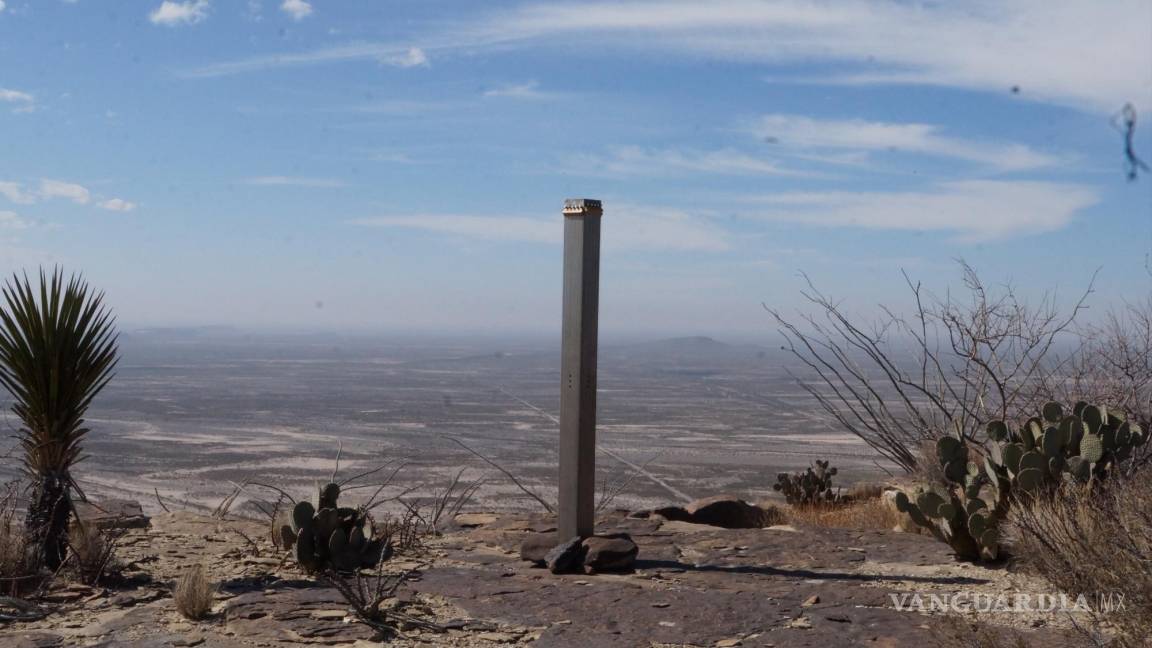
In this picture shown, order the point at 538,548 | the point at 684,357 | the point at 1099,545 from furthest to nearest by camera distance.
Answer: the point at 684,357 < the point at 538,548 < the point at 1099,545

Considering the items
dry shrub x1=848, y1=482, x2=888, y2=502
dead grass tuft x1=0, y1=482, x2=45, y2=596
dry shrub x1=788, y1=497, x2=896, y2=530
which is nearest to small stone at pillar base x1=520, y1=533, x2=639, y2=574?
dry shrub x1=788, y1=497, x2=896, y2=530

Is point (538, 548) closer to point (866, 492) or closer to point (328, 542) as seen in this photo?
point (328, 542)

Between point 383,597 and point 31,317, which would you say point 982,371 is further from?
point 31,317

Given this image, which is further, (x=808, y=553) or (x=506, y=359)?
(x=506, y=359)

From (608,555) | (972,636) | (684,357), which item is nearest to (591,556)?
(608,555)

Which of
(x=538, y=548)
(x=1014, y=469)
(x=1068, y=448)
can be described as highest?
(x=1068, y=448)

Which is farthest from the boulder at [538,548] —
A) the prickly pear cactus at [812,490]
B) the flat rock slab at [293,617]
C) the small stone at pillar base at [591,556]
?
the prickly pear cactus at [812,490]

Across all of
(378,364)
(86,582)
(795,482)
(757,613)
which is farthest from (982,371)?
(378,364)

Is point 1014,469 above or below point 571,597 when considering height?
above

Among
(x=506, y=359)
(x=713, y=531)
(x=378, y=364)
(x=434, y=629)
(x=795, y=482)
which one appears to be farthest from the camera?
(x=506, y=359)
